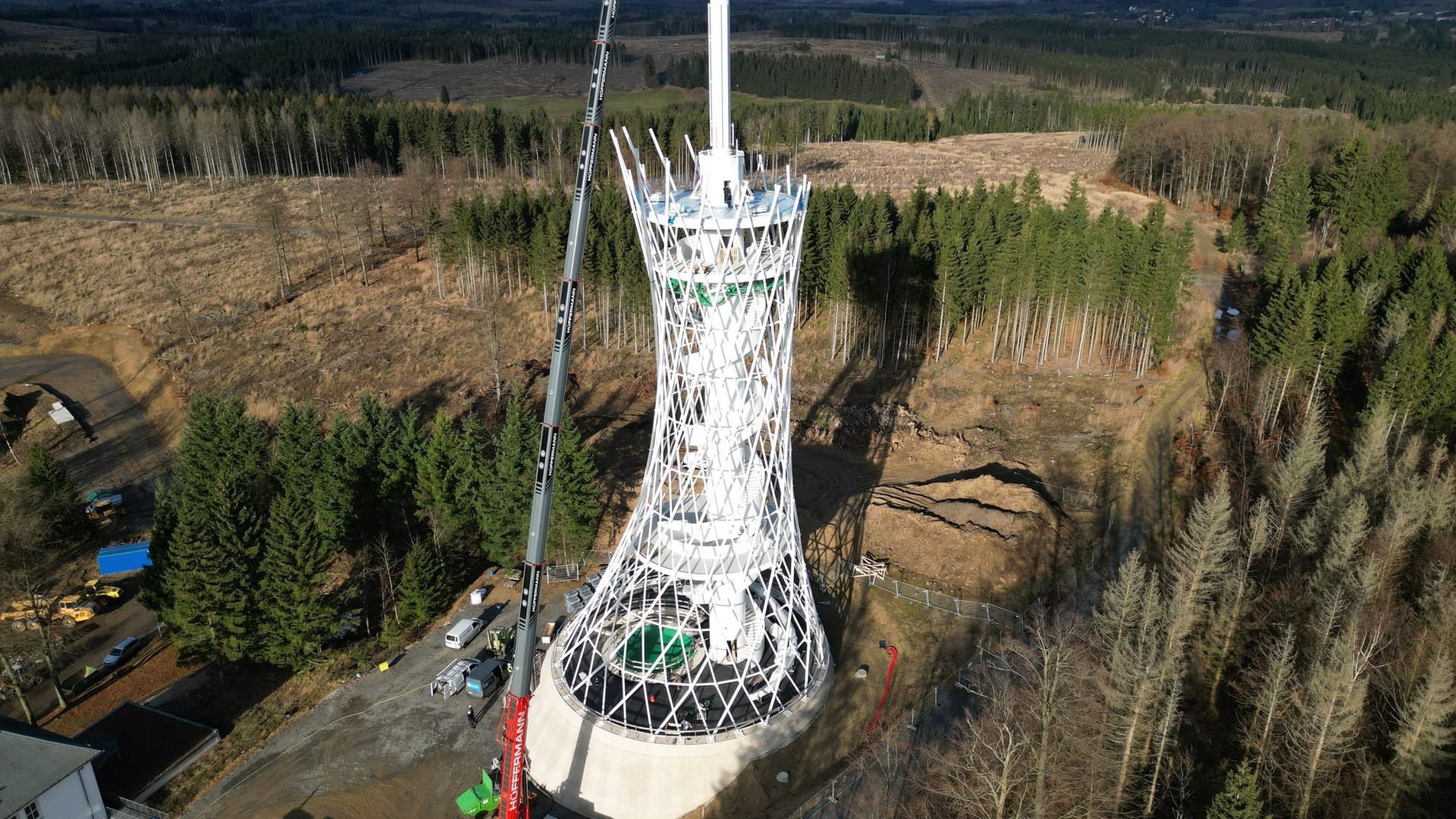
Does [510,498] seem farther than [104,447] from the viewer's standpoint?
No

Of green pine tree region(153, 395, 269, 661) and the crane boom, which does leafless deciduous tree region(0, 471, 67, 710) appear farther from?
the crane boom

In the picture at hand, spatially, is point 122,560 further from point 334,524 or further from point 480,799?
point 480,799

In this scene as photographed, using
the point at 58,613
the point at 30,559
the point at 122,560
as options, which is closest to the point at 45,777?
the point at 58,613

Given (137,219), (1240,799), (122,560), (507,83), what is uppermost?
(507,83)

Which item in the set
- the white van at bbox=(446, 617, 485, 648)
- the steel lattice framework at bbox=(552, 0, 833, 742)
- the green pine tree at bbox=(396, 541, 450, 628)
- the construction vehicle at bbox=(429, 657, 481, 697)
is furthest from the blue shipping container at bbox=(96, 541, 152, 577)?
the steel lattice framework at bbox=(552, 0, 833, 742)

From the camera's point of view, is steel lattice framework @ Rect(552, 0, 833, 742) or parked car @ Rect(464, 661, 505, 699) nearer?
steel lattice framework @ Rect(552, 0, 833, 742)

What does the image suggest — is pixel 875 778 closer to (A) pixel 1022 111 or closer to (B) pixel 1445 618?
(B) pixel 1445 618

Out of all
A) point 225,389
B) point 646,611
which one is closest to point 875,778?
point 646,611
